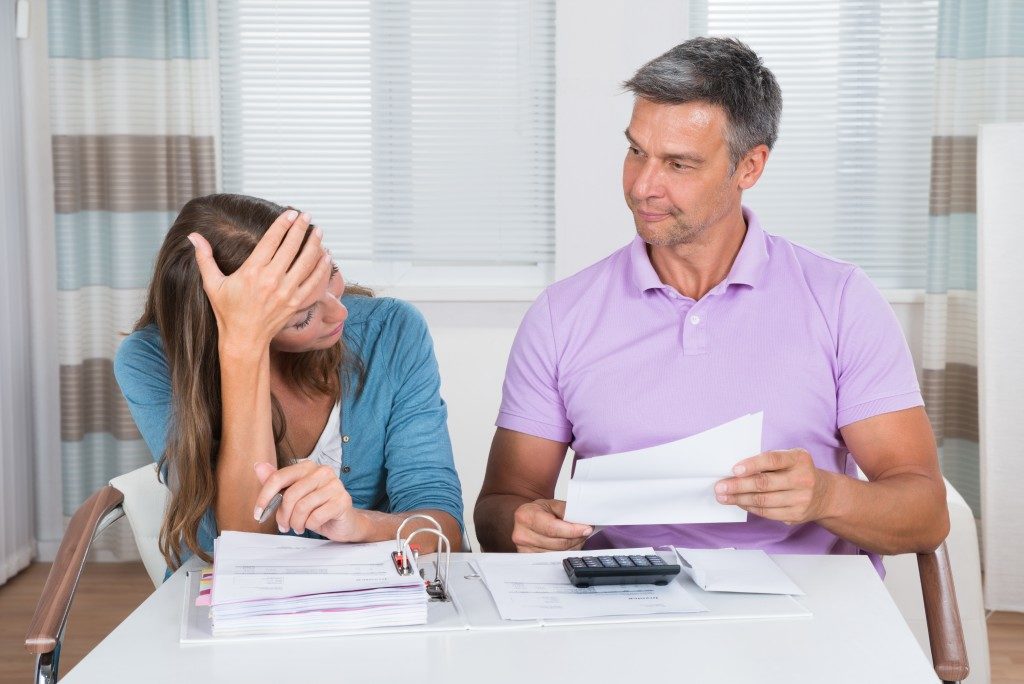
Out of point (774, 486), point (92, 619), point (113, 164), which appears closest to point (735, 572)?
point (774, 486)

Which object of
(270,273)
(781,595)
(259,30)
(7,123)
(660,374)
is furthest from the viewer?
(259,30)

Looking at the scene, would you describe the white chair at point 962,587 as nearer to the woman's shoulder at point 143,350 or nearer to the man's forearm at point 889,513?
the man's forearm at point 889,513

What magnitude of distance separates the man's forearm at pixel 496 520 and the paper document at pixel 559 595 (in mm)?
312

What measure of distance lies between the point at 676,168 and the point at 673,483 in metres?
0.65

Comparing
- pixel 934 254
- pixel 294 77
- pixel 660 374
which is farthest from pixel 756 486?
pixel 294 77

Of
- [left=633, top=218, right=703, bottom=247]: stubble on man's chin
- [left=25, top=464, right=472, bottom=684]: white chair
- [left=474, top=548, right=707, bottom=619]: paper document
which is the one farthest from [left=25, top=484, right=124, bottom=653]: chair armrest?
[left=633, top=218, right=703, bottom=247]: stubble on man's chin

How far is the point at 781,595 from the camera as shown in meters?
1.30

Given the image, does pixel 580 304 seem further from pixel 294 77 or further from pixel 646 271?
pixel 294 77

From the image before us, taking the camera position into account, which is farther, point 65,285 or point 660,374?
point 65,285

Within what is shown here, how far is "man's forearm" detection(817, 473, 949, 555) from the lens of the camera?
152 cm

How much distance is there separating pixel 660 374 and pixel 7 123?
2.68m

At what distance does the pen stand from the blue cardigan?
0.36 meters

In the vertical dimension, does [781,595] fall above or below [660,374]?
below

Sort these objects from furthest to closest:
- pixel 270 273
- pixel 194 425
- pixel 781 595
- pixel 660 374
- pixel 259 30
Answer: pixel 259 30 → pixel 660 374 → pixel 194 425 → pixel 270 273 → pixel 781 595
